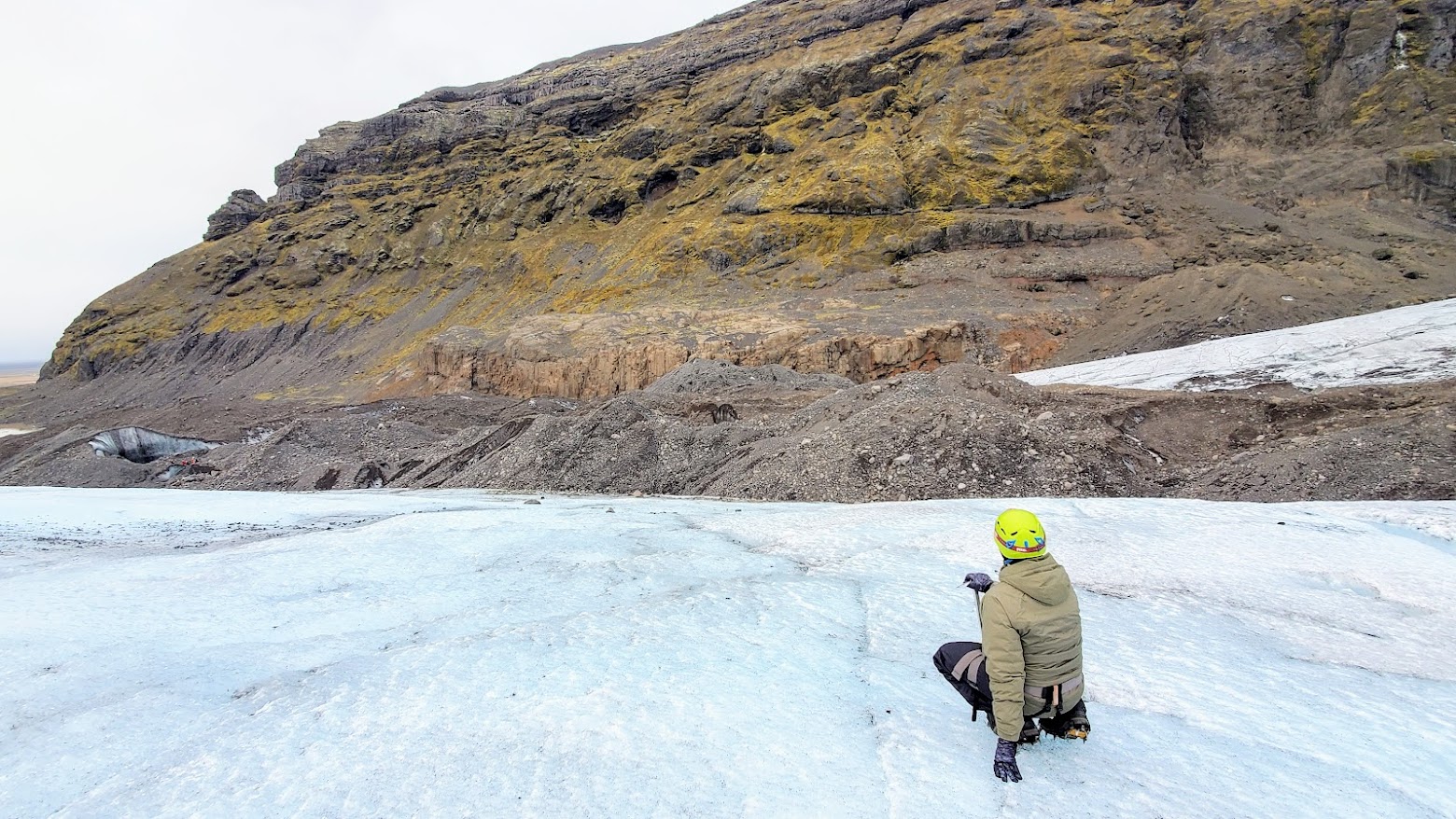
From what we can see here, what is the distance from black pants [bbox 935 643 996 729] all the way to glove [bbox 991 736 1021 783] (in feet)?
0.30

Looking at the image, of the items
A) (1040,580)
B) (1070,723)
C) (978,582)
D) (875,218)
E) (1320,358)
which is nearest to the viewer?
(1040,580)

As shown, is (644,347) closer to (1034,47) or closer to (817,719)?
(817,719)

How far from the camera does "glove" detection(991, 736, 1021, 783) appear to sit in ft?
9.59

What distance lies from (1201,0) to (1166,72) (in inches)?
340

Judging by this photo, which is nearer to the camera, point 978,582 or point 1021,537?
point 1021,537

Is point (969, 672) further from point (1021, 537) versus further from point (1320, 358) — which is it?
point (1320, 358)

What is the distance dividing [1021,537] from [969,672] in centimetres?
75

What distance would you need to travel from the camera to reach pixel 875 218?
4281 centimetres

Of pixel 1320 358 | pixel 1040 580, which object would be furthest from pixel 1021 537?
pixel 1320 358

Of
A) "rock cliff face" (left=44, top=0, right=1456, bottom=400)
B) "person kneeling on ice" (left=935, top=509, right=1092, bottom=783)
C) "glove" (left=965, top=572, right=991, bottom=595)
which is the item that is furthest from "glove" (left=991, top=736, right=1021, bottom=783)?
"rock cliff face" (left=44, top=0, right=1456, bottom=400)

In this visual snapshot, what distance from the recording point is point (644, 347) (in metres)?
32.4

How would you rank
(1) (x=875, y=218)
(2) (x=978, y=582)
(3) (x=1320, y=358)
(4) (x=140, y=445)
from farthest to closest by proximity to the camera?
(1) (x=875, y=218) < (4) (x=140, y=445) < (3) (x=1320, y=358) < (2) (x=978, y=582)

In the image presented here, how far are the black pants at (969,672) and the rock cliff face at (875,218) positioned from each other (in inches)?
1061

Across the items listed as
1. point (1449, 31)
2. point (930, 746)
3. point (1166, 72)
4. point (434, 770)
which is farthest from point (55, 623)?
point (1449, 31)
